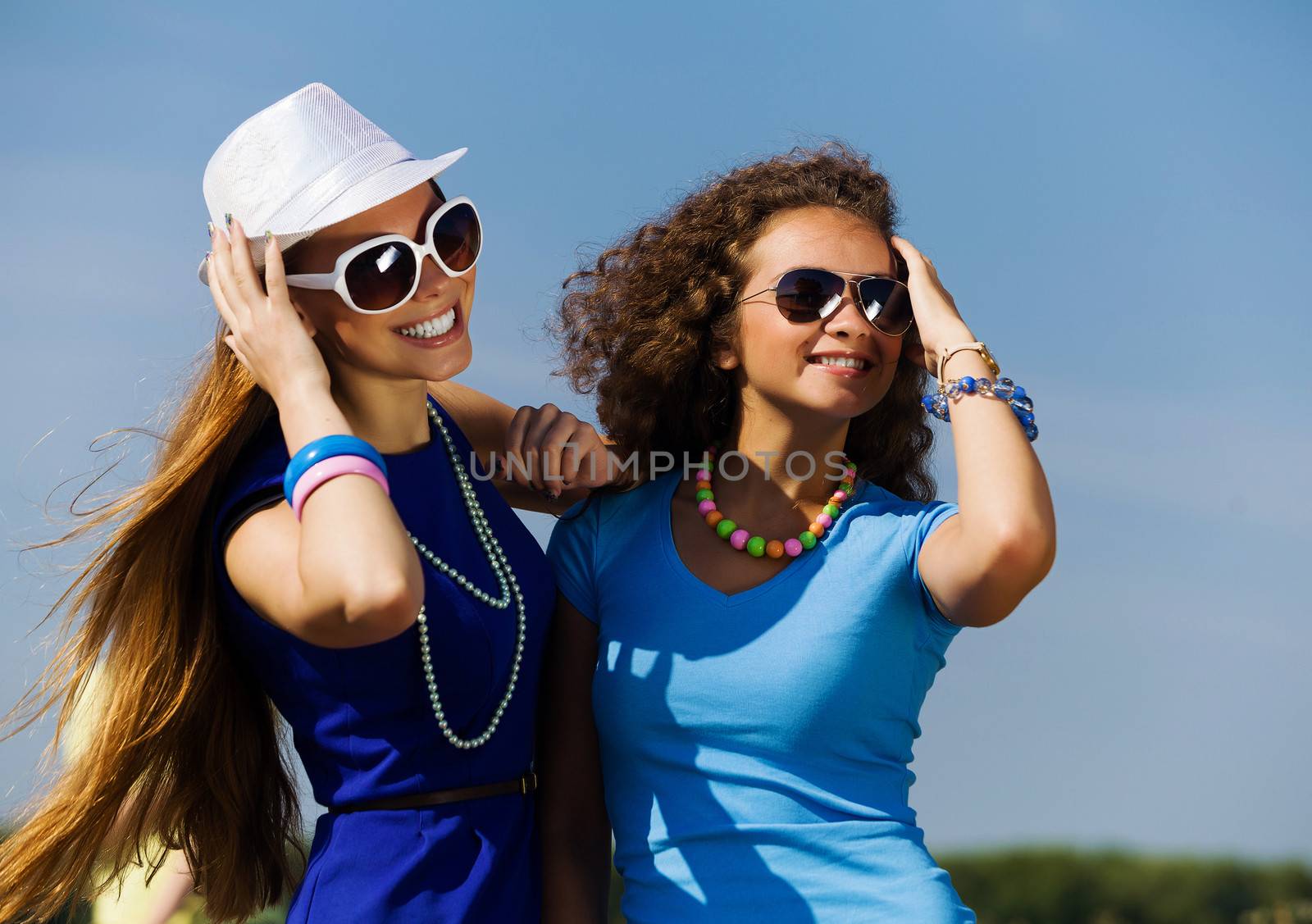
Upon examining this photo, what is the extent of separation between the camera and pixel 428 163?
9.64 ft

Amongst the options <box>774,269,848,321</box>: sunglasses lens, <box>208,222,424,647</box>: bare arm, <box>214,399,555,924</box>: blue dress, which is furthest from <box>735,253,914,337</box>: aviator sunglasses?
<box>208,222,424,647</box>: bare arm

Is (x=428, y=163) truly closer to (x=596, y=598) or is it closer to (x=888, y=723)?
(x=596, y=598)

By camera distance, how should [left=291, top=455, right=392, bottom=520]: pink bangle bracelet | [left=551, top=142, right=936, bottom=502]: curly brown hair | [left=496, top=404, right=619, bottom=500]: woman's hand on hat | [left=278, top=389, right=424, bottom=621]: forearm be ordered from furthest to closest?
1. [left=551, top=142, right=936, bottom=502]: curly brown hair
2. [left=496, top=404, right=619, bottom=500]: woman's hand on hat
3. [left=291, top=455, right=392, bottom=520]: pink bangle bracelet
4. [left=278, top=389, right=424, bottom=621]: forearm

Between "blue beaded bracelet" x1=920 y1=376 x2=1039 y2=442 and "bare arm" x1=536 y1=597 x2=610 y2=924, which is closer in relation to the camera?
"blue beaded bracelet" x1=920 y1=376 x2=1039 y2=442

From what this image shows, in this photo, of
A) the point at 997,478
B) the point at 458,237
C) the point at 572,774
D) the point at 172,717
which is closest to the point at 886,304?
the point at 997,478

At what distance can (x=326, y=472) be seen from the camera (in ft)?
8.23

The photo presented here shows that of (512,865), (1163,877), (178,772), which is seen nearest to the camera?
(512,865)

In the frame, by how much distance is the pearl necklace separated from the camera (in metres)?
2.79

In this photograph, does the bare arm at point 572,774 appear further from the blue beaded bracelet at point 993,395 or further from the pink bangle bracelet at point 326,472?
the blue beaded bracelet at point 993,395

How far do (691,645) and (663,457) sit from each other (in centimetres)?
76

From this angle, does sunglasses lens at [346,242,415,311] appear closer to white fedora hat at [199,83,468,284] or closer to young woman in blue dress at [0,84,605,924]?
young woman in blue dress at [0,84,605,924]

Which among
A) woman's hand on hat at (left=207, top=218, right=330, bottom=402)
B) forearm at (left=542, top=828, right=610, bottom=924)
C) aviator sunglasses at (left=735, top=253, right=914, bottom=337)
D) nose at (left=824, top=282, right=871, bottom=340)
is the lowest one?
forearm at (left=542, top=828, right=610, bottom=924)

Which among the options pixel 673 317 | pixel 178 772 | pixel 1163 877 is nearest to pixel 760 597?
pixel 673 317

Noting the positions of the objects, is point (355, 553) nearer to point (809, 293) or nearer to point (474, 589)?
point (474, 589)
